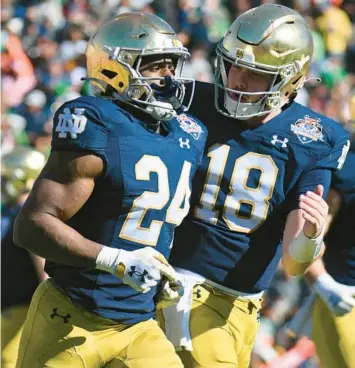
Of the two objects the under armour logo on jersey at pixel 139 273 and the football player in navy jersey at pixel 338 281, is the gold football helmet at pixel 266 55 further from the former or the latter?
the under armour logo on jersey at pixel 139 273

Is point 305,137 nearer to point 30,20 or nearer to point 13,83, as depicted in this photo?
point 13,83

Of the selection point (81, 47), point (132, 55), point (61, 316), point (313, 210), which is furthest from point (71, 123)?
point (81, 47)

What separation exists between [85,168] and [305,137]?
1.19 meters

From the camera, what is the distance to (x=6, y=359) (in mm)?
5777

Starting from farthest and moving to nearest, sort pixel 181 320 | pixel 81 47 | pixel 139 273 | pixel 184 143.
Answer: pixel 81 47, pixel 181 320, pixel 184 143, pixel 139 273

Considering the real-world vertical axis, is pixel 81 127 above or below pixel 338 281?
above

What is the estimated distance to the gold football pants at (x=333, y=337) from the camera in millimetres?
5168

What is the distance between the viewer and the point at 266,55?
4.43 m

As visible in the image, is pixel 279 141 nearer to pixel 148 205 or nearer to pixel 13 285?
pixel 148 205

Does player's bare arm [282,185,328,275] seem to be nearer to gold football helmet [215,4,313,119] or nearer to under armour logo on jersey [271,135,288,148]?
under armour logo on jersey [271,135,288,148]

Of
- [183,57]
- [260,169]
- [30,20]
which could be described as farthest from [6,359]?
[30,20]

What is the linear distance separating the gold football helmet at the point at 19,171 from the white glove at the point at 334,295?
7.11 feet

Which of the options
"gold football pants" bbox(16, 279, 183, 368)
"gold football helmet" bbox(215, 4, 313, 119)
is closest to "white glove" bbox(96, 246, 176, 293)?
"gold football pants" bbox(16, 279, 183, 368)

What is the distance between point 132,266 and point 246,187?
39.4 inches
